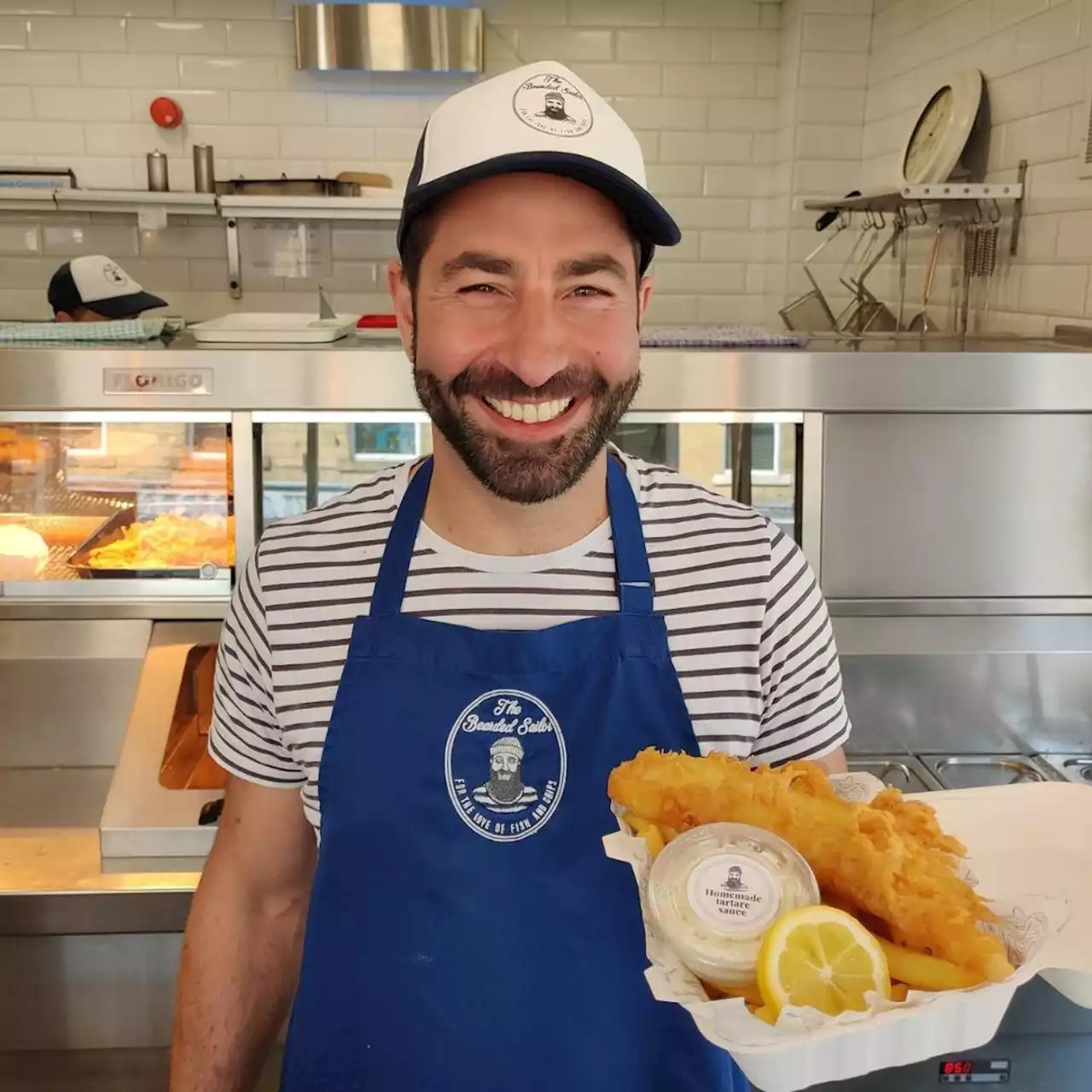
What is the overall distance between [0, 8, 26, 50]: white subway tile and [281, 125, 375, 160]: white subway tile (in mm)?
853

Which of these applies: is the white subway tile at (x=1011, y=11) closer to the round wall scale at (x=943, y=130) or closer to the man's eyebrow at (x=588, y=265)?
A: the round wall scale at (x=943, y=130)

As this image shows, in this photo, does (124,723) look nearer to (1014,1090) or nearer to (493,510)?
(493,510)

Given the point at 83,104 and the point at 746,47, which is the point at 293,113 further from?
the point at 746,47

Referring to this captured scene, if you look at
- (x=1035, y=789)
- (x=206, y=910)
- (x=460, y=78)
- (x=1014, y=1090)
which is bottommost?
(x=1014, y=1090)

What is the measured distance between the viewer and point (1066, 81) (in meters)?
2.26

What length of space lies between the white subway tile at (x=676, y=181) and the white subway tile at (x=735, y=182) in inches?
1.2

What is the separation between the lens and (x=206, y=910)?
3.98ft

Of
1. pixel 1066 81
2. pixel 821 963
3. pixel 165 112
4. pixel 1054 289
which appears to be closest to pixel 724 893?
pixel 821 963

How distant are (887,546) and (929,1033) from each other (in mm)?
1271

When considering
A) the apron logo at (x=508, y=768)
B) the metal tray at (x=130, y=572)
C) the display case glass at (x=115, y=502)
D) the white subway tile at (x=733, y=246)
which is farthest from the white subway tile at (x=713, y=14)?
the apron logo at (x=508, y=768)

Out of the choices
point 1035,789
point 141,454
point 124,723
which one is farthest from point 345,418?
point 1035,789

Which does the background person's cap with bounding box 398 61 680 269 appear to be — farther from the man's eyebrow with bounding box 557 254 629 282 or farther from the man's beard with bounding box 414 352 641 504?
the man's beard with bounding box 414 352 641 504

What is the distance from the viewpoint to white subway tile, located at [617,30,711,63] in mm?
3748

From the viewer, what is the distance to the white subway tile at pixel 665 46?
3748mm
